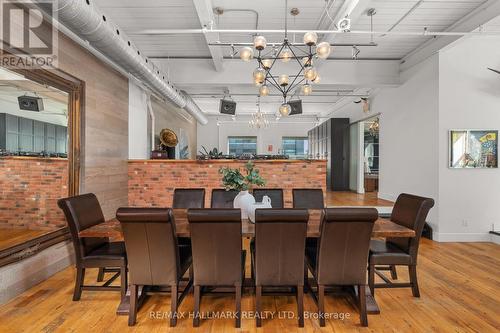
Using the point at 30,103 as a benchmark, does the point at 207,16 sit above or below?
above

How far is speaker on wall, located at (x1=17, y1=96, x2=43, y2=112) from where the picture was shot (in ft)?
10.9

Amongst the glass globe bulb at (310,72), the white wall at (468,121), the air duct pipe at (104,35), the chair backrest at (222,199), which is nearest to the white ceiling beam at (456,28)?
the white wall at (468,121)

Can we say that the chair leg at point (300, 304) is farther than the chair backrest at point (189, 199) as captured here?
No

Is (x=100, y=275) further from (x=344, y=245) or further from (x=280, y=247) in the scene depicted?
(x=344, y=245)

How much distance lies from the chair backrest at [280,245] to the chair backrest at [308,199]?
1.48 metres

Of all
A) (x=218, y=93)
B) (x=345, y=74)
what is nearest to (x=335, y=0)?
(x=345, y=74)

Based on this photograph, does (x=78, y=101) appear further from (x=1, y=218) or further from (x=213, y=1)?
(x=213, y=1)

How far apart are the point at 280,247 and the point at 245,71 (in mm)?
4266

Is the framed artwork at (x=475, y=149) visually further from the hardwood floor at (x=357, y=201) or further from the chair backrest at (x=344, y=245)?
the chair backrest at (x=344, y=245)

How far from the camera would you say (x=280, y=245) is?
2.26 meters

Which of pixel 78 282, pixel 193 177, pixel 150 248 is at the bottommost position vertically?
pixel 78 282

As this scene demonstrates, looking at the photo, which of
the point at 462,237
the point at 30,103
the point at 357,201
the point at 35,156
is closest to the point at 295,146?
the point at 357,201

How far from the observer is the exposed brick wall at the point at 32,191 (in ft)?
10.8

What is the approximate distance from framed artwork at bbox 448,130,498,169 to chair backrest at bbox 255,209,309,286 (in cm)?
402
